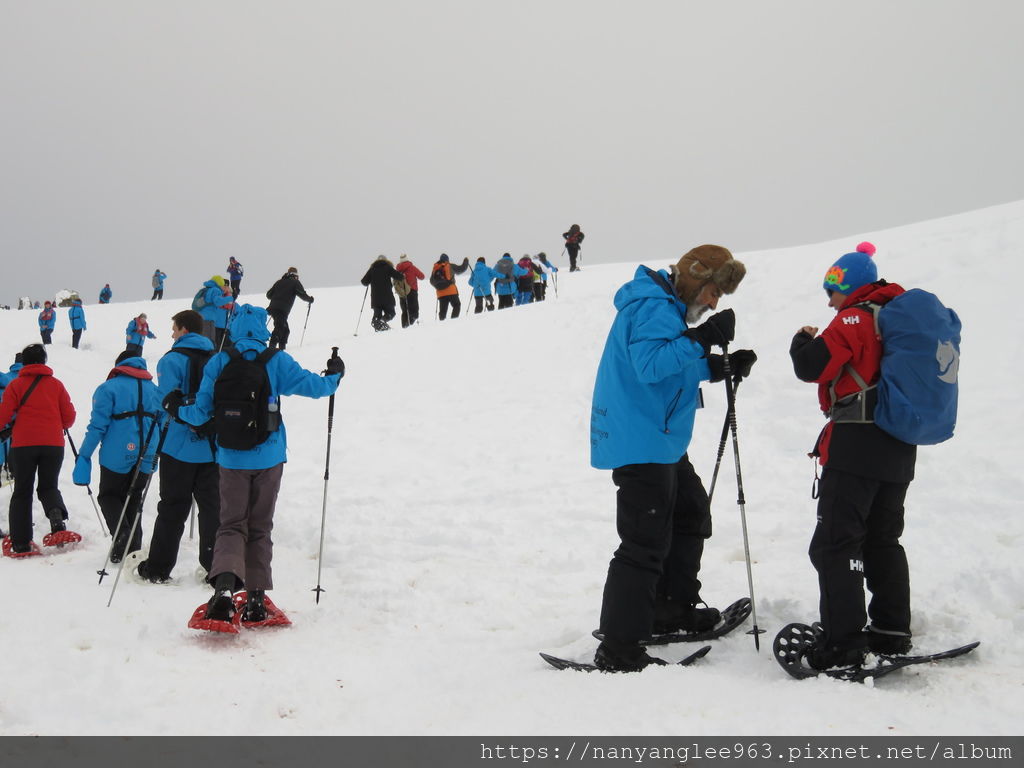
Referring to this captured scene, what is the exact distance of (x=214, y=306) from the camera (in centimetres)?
1363

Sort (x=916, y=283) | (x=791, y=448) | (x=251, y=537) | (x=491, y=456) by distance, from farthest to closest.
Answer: (x=916, y=283) → (x=491, y=456) → (x=791, y=448) → (x=251, y=537)

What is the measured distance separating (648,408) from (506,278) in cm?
1755

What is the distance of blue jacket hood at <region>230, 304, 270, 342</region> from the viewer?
5109 mm

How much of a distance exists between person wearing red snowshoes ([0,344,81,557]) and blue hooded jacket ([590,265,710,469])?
5945mm

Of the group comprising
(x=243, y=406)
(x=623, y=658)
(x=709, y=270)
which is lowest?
(x=623, y=658)

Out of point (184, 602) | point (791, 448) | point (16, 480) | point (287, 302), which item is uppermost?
point (287, 302)

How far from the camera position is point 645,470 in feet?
12.1

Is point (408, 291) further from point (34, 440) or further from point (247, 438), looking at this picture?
point (247, 438)

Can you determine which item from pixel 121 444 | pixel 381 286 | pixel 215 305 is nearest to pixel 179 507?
pixel 121 444

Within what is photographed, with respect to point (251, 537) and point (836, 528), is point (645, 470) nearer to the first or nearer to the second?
point (836, 528)

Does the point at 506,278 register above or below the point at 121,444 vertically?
above

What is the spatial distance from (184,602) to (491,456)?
421 cm

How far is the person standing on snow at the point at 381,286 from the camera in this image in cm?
1805
